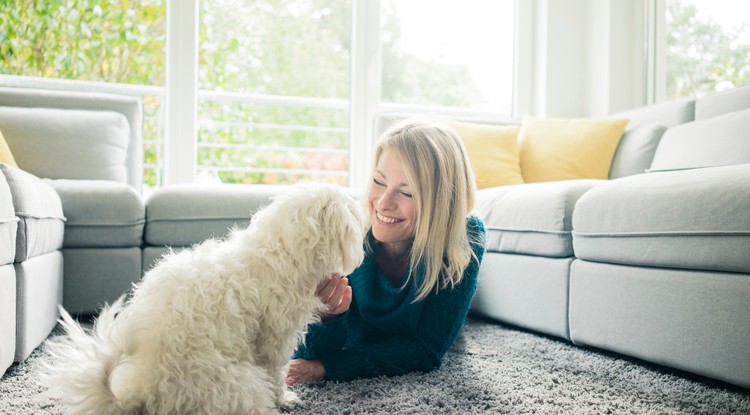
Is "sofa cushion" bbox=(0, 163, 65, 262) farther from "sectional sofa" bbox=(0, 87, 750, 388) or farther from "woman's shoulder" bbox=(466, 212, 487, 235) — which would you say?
"woman's shoulder" bbox=(466, 212, 487, 235)

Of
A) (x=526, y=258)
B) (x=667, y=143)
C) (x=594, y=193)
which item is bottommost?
(x=526, y=258)

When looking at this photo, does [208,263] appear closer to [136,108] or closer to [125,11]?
[136,108]

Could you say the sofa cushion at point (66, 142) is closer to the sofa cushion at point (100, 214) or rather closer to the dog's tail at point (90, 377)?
the sofa cushion at point (100, 214)

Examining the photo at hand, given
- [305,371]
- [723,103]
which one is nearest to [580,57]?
[723,103]

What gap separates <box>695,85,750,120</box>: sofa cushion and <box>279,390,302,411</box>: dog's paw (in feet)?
7.77

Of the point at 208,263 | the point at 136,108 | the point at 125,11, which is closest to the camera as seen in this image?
the point at 208,263

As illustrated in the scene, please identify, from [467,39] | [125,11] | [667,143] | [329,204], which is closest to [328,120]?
[467,39]

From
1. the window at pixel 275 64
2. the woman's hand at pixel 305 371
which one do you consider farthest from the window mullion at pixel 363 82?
the woman's hand at pixel 305 371

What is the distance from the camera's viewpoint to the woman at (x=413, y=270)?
154 cm

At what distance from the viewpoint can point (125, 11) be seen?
3941 millimetres

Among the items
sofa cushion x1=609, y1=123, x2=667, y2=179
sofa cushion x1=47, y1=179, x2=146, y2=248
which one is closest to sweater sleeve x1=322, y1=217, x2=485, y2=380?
sofa cushion x1=47, y1=179, x2=146, y2=248

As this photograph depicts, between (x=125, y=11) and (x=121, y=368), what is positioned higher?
(x=125, y=11)

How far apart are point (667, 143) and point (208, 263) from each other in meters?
2.36

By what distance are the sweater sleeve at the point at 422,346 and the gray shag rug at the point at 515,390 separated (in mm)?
36
